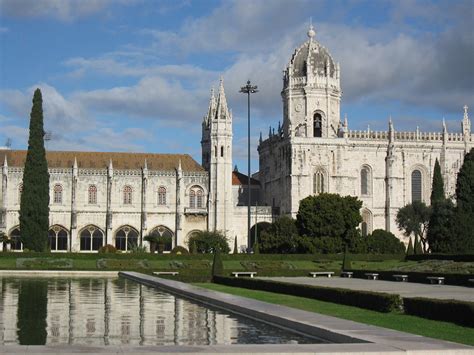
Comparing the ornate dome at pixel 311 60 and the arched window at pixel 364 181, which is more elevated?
the ornate dome at pixel 311 60

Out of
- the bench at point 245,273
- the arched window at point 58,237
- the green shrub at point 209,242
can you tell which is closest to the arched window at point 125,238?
the arched window at point 58,237

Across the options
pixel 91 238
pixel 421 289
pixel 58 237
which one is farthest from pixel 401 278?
pixel 58 237

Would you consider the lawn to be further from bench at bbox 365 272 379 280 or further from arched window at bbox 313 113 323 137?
arched window at bbox 313 113 323 137

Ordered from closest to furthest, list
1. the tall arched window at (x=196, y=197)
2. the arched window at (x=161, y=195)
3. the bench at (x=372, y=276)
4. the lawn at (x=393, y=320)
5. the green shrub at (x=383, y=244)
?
the lawn at (x=393, y=320) < the bench at (x=372, y=276) < the green shrub at (x=383, y=244) < the arched window at (x=161, y=195) < the tall arched window at (x=196, y=197)

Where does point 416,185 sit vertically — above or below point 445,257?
above

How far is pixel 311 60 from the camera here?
80250 millimetres

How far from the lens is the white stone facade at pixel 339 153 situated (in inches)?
3098

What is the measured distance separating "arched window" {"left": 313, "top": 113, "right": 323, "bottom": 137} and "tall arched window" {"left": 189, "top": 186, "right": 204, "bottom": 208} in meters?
12.4

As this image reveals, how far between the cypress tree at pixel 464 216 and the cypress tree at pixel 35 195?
29832 millimetres

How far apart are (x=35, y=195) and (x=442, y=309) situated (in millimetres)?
50809

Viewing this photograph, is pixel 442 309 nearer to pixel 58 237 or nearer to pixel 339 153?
pixel 339 153

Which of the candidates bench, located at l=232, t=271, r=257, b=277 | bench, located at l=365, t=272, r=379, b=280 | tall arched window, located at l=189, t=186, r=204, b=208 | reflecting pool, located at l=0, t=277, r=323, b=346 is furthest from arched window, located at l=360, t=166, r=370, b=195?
reflecting pool, located at l=0, t=277, r=323, b=346

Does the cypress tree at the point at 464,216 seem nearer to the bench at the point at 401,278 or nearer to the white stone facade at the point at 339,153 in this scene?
the bench at the point at 401,278

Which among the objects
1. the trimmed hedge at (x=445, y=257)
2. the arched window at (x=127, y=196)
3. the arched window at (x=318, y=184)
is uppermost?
the arched window at (x=318, y=184)
